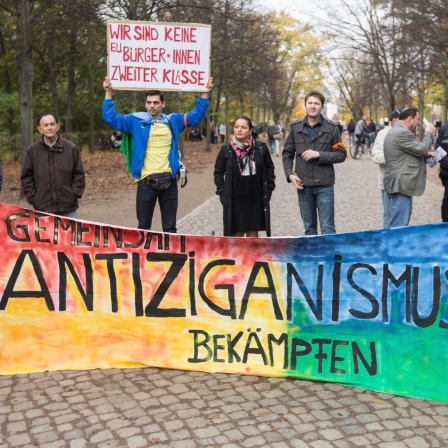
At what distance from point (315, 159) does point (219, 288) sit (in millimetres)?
2612

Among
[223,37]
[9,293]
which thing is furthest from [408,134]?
[223,37]

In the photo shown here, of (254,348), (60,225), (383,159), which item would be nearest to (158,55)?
(60,225)

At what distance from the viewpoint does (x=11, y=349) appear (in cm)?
493

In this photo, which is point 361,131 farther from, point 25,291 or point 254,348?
point 25,291

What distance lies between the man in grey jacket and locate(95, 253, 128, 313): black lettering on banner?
383 centimetres

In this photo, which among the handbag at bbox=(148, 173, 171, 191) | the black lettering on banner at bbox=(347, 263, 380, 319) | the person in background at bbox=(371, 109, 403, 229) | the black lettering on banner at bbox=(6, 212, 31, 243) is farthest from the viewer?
the person in background at bbox=(371, 109, 403, 229)

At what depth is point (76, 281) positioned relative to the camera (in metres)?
4.94

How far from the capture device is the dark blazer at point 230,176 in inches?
268

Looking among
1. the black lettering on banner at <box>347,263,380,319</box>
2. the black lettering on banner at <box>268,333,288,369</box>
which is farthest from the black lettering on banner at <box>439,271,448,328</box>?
the black lettering on banner at <box>268,333,288,369</box>

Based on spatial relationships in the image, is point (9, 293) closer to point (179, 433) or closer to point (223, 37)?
point (179, 433)

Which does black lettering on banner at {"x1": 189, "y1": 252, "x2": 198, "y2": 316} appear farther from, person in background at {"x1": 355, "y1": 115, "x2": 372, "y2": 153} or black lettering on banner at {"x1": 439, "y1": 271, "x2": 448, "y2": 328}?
person in background at {"x1": 355, "y1": 115, "x2": 372, "y2": 153}

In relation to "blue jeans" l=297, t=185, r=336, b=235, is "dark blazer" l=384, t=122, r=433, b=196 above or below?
above

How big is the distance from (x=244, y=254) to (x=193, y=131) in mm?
53152

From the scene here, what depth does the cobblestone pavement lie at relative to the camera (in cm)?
381
